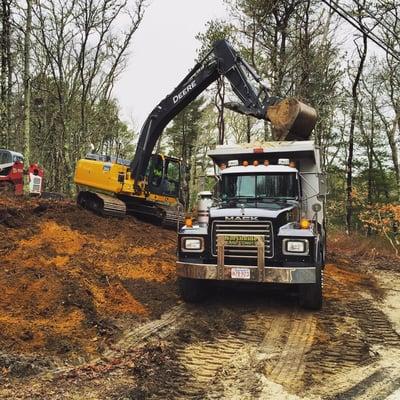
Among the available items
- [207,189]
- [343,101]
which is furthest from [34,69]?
[207,189]

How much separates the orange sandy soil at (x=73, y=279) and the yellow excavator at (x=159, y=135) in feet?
4.76

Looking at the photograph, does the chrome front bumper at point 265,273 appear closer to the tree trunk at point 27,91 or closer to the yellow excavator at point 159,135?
the yellow excavator at point 159,135

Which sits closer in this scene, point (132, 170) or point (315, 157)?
point (315, 157)

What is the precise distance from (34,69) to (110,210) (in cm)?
2069

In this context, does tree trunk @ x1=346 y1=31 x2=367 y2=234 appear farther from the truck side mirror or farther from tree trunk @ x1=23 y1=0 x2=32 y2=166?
the truck side mirror

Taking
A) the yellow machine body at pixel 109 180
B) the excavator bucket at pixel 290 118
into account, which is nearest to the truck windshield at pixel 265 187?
the excavator bucket at pixel 290 118

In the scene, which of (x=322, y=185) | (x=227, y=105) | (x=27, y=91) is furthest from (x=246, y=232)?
(x=27, y=91)

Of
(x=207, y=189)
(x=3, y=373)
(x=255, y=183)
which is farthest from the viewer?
(x=207, y=189)

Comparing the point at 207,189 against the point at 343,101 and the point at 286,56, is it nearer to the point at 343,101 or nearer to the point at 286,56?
the point at 286,56

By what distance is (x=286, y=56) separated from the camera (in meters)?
24.0

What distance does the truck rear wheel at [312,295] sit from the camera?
316 inches

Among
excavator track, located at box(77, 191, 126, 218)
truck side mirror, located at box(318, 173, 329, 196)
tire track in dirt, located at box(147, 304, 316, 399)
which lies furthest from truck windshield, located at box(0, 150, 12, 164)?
tire track in dirt, located at box(147, 304, 316, 399)

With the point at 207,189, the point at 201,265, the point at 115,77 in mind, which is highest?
the point at 115,77

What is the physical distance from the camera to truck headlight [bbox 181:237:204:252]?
828 cm
